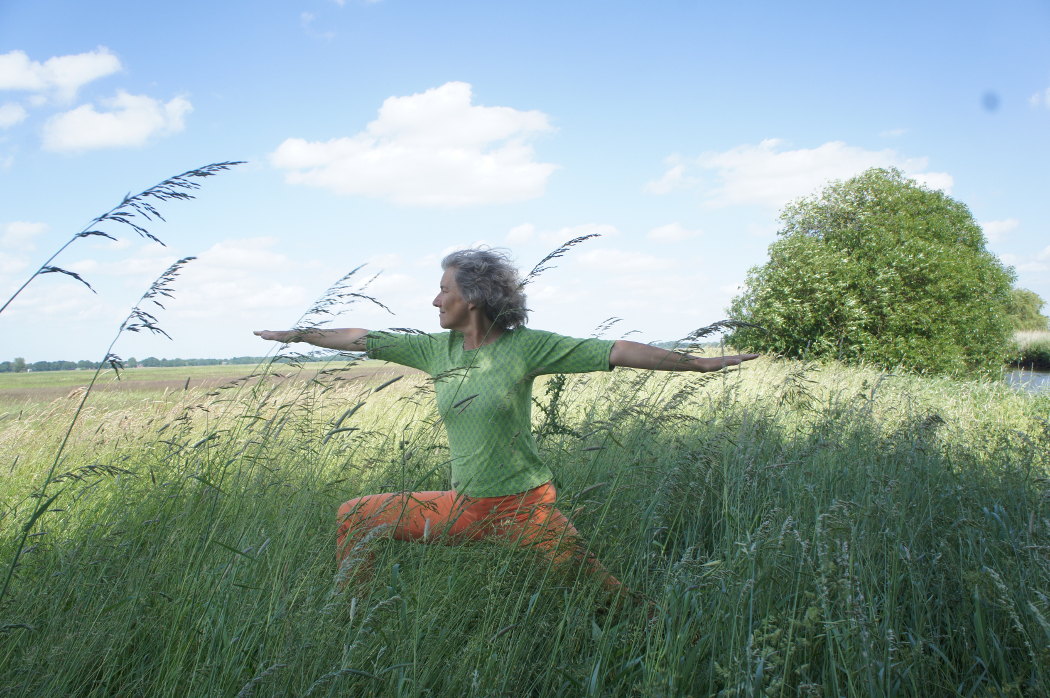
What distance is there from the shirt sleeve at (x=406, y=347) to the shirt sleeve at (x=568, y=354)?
633 mm

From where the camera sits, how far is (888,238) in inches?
663

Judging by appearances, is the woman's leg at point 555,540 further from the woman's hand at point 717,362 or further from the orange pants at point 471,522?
the woman's hand at point 717,362

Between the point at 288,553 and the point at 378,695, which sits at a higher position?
the point at 288,553

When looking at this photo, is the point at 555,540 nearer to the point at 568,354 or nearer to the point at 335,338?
the point at 568,354

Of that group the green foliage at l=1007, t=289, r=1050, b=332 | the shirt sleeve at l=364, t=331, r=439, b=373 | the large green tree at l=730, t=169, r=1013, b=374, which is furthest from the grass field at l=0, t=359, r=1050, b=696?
the green foliage at l=1007, t=289, r=1050, b=332

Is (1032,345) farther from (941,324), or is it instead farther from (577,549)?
(577,549)

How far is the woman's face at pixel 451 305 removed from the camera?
3400 mm

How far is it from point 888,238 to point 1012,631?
16656mm

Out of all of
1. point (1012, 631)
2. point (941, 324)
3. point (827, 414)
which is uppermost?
point (941, 324)

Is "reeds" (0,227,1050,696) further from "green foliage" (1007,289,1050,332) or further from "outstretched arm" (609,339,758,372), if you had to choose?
"green foliage" (1007,289,1050,332)

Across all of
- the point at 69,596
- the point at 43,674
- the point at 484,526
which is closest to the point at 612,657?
the point at 484,526

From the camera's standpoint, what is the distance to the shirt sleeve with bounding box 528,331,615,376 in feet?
10.7

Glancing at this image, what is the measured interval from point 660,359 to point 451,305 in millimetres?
1108

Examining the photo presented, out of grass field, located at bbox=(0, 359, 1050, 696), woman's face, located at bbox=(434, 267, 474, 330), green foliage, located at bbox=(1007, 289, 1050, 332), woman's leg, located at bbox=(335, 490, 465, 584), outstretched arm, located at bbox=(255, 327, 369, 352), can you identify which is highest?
green foliage, located at bbox=(1007, 289, 1050, 332)
